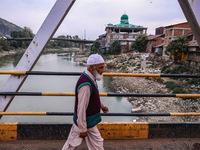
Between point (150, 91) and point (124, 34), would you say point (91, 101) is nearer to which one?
point (150, 91)

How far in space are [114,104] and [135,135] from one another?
9.07 meters

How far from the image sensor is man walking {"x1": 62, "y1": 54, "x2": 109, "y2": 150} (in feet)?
4.36

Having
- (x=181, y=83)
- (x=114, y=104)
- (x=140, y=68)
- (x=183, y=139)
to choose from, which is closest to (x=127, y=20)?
(x=140, y=68)

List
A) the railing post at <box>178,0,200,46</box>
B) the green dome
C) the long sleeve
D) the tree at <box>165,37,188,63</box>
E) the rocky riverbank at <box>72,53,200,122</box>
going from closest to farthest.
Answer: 1. the long sleeve
2. the railing post at <box>178,0,200,46</box>
3. the rocky riverbank at <box>72,53,200,122</box>
4. the tree at <box>165,37,188,63</box>
5. the green dome

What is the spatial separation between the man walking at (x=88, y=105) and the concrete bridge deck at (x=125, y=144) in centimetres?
56

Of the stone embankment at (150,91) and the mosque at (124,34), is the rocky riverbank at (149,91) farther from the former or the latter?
the mosque at (124,34)

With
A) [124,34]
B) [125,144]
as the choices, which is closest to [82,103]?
[125,144]

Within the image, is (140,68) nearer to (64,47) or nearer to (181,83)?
(181,83)

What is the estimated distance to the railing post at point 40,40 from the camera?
1.67 m

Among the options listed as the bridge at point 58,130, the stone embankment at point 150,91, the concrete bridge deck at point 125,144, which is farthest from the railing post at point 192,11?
the stone embankment at point 150,91

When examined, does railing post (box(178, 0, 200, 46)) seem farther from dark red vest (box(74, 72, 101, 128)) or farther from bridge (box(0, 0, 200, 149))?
dark red vest (box(74, 72, 101, 128))

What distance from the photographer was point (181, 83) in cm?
1426

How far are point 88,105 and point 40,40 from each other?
0.94m

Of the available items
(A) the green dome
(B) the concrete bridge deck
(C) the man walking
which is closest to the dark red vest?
(C) the man walking
